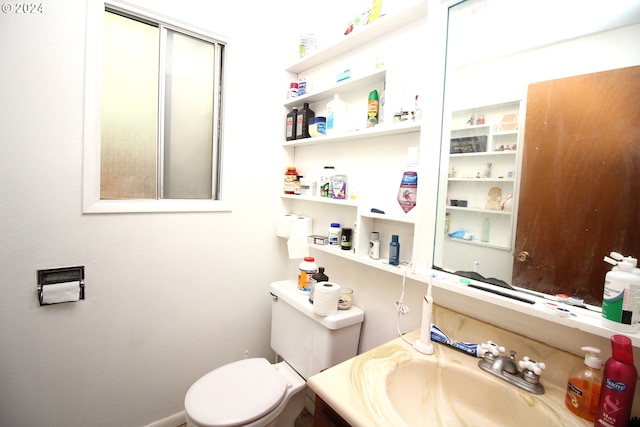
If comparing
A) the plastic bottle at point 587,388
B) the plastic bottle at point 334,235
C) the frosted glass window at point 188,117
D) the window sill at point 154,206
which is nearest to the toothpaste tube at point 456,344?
the plastic bottle at point 587,388

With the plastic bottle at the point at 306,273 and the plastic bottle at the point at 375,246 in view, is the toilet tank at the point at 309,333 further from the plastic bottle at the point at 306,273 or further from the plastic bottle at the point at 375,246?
the plastic bottle at the point at 375,246

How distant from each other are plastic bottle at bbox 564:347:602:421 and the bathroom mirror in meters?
0.19

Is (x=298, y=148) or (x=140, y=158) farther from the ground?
(x=298, y=148)

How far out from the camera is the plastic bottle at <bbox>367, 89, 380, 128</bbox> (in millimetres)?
1278

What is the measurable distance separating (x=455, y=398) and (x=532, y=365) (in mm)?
247

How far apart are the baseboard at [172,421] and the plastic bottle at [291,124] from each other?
169cm

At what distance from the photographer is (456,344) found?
1.00m

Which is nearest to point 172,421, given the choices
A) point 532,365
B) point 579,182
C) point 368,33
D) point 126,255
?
point 126,255

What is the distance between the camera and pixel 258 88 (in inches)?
67.4

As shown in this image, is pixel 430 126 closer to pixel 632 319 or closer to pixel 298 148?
pixel 632 319

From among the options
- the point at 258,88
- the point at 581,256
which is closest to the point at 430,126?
the point at 581,256

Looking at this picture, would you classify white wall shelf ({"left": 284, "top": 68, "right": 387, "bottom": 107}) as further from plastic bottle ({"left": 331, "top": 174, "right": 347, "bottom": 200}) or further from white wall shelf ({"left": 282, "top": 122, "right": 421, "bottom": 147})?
plastic bottle ({"left": 331, "top": 174, "right": 347, "bottom": 200})

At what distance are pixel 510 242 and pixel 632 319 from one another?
0.37 m

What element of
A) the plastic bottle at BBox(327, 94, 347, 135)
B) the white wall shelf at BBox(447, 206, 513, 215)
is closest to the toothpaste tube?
the white wall shelf at BBox(447, 206, 513, 215)
